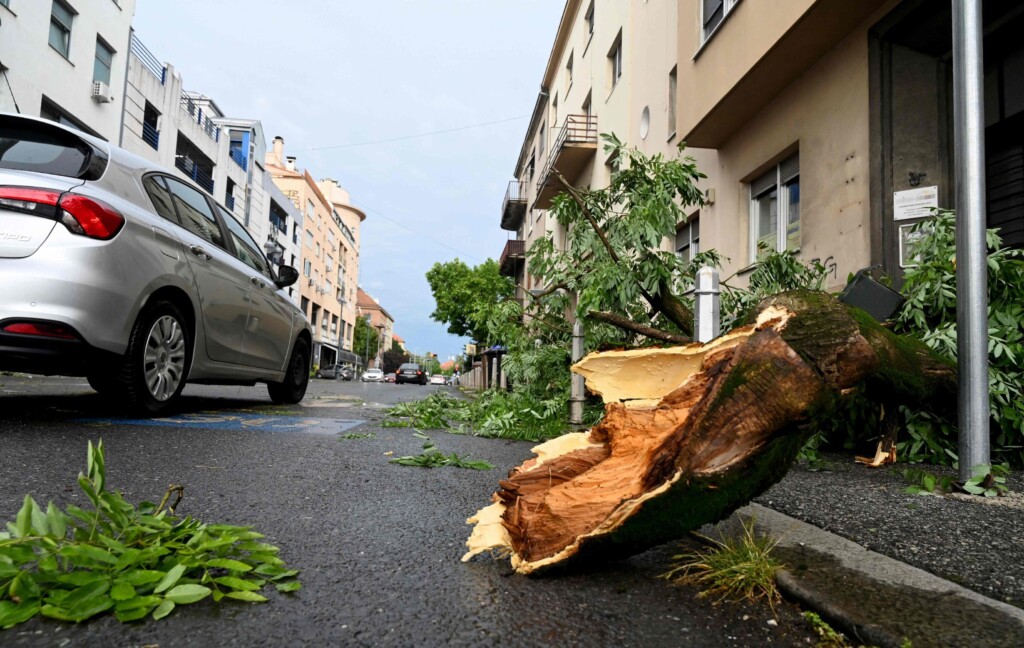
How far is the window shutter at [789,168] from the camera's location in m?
7.92

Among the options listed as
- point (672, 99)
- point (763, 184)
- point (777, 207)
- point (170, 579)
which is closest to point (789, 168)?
point (777, 207)

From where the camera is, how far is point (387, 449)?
4.09 meters

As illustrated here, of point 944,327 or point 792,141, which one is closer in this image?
point 944,327

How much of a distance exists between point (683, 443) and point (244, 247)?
5.45 m

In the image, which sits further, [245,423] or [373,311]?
[373,311]

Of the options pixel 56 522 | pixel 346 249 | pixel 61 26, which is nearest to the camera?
pixel 56 522

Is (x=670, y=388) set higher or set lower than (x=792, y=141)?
lower

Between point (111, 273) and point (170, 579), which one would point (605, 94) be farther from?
point (170, 579)

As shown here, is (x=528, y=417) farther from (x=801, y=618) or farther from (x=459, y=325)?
(x=459, y=325)

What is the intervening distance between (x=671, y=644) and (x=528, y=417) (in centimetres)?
477

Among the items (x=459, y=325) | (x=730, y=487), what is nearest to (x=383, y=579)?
(x=730, y=487)

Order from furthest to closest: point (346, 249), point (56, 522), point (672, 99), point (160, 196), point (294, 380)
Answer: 1. point (346, 249)
2. point (672, 99)
3. point (294, 380)
4. point (160, 196)
5. point (56, 522)

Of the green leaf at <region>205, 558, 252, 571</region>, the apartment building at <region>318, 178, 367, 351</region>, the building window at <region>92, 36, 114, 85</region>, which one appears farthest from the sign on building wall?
the apartment building at <region>318, 178, 367, 351</region>

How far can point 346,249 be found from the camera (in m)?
75.9
